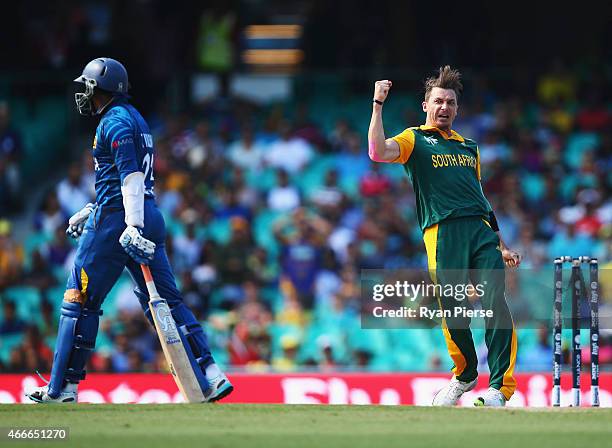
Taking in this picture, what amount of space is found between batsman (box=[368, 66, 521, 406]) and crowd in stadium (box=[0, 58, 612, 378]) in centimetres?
463

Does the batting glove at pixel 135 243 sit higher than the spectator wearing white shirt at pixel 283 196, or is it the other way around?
the spectator wearing white shirt at pixel 283 196

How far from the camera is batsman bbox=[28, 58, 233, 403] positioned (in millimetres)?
8516

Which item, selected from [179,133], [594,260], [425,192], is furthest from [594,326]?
[179,133]

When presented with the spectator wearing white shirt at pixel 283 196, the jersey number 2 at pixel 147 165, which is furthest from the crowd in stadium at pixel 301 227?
the jersey number 2 at pixel 147 165

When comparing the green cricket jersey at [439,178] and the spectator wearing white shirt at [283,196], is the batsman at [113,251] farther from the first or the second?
the spectator wearing white shirt at [283,196]

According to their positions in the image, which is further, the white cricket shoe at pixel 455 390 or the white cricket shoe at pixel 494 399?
the white cricket shoe at pixel 455 390

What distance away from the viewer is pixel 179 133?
61.3ft

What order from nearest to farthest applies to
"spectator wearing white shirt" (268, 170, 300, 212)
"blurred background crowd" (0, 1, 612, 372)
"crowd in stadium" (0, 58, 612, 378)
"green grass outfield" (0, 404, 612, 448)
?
"green grass outfield" (0, 404, 612, 448) < "crowd in stadium" (0, 58, 612, 378) < "blurred background crowd" (0, 1, 612, 372) < "spectator wearing white shirt" (268, 170, 300, 212)

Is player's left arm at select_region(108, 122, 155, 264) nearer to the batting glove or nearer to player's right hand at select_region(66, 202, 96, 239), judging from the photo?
the batting glove

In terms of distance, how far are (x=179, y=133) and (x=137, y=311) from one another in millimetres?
3872

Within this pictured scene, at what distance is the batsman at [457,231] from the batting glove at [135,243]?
1.59m

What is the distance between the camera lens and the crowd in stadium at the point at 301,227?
14938mm

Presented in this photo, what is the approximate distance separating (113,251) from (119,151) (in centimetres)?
65

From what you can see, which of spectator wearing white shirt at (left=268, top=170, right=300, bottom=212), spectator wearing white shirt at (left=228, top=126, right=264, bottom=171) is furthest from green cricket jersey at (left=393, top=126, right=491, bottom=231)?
spectator wearing white shirt at (left=228, top=126, right=264, bottom=171)
